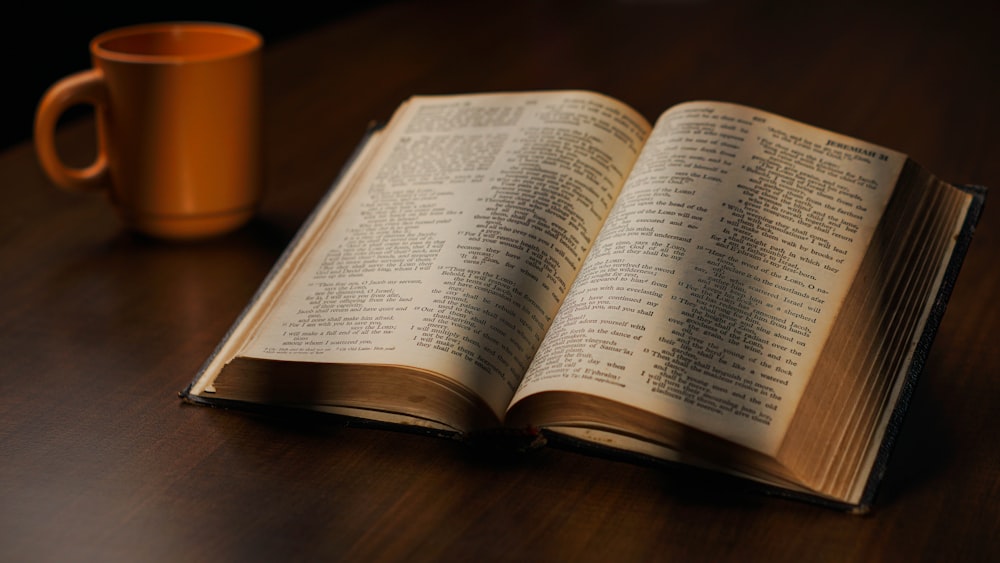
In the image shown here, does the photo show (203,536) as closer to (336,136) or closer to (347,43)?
(336,136)

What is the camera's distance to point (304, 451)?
0.57 metres

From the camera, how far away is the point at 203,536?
50cm

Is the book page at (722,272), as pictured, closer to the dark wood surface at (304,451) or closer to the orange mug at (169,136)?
the dark wood surface at (304,451)

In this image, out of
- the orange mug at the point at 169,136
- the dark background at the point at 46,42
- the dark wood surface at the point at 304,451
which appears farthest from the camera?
the dark background at the point at 46,42

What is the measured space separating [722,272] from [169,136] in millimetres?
465

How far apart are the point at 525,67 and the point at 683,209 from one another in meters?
0.76

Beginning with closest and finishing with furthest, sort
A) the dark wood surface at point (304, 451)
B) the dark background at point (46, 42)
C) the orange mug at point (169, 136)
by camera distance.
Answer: the dark wood surface at point (304, 451) < the orange mug at point (169, 136) < the dark background at point (46, 42)

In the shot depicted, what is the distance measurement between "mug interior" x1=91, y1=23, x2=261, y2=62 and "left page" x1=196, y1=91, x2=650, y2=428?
19 cm

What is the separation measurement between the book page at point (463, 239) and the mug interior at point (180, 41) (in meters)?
0.19

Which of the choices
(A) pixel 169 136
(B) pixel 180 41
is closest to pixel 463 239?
(A) pixel 169 136

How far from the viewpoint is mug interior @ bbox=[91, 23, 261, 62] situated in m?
0.88

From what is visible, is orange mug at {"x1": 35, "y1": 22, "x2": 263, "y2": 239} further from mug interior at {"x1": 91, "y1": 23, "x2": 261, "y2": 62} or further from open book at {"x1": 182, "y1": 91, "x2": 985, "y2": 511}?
open book at {"x1": 182, "y1": 91, "x2": 985, "y2": 511}

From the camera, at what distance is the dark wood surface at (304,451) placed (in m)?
0.50

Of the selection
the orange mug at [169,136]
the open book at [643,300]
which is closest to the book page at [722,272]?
the open book at [643,300]
